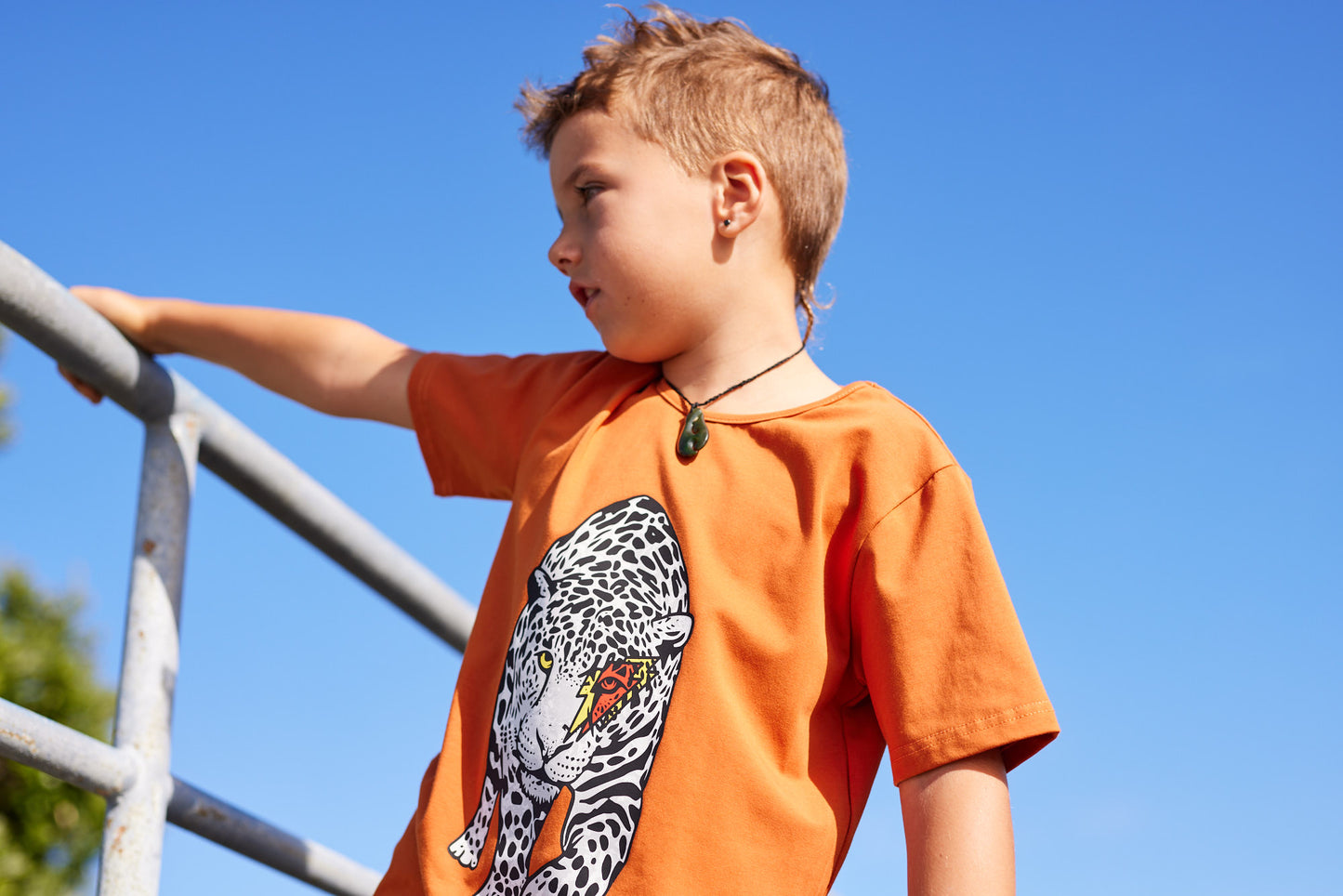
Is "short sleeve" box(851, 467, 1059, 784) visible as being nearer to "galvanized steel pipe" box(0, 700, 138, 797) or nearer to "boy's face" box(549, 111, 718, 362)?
"boy's face" box(549, 111, 718, 362)

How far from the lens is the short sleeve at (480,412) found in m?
1.35

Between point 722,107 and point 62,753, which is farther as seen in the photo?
point 722,107

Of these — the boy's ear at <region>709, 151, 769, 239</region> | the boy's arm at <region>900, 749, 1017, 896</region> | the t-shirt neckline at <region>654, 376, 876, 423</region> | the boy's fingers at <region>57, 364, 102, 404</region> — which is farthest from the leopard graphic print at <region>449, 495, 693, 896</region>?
the boy's fingers at <region>57, 364, 102, 404</region>

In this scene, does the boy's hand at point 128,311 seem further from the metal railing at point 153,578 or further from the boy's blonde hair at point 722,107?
the boy's blonde hair at point 722,107

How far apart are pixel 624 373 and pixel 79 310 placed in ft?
1.78

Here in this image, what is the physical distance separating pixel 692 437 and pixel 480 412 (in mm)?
285

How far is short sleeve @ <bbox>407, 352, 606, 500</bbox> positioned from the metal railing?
139mm

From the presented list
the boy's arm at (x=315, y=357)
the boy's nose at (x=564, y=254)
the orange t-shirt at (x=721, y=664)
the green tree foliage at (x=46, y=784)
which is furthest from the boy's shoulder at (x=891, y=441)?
the green tree foliage at (x=46, y=784)

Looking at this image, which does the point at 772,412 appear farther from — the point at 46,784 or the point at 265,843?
the point at 46,784

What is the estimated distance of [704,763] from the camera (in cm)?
102

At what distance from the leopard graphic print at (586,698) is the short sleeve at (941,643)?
173mm

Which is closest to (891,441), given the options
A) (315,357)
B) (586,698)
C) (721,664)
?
(721,664)

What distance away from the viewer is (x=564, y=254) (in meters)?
1.27

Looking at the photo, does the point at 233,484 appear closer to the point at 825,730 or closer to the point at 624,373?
the point at 624,373
